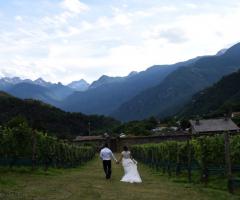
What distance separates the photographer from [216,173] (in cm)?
2030

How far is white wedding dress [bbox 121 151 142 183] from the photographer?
22095 mm

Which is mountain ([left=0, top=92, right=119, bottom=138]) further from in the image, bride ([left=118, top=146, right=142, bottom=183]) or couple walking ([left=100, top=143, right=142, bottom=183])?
bride ([left=118, top=146, right=142, bottom=183])

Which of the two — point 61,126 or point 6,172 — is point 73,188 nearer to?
point 6,172

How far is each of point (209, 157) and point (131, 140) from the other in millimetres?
88686

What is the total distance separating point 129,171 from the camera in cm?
2258

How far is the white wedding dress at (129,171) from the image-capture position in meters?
22.1

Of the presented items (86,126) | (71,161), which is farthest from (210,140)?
(86,126)

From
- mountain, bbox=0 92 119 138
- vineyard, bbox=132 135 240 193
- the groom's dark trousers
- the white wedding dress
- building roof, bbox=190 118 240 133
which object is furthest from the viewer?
mountain, bbox=0 92 119 138

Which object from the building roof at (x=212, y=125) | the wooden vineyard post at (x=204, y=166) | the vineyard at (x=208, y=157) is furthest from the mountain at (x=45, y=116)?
the wooden vineyard post at (x=204, y=166)

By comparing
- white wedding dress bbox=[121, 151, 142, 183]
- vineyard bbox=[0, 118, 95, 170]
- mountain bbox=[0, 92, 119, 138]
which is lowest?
white wedding dress bbox=[121, 151, 142, 183]

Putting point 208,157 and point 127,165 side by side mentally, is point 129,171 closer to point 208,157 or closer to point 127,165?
point 127,165

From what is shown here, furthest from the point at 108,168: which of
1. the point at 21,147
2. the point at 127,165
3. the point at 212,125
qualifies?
the point at 212,125

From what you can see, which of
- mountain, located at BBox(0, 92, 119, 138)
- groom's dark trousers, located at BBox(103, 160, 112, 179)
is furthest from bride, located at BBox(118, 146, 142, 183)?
mountain, located at BBox(0, 92, 119, 138)

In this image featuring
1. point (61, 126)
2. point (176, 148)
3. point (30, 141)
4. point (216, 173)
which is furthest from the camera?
point (61, 126)
